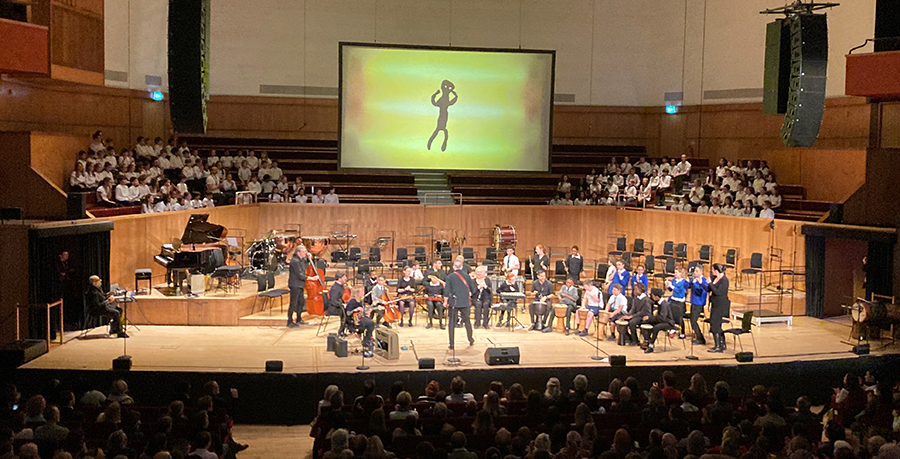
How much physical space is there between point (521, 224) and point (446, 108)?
348 centimetres

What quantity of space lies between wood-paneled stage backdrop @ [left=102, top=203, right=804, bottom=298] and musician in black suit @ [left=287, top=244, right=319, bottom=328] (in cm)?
417

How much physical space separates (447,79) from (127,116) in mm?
8232

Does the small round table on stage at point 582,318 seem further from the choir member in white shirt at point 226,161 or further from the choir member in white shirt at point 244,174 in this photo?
the choir member in white shirt at point 226,161

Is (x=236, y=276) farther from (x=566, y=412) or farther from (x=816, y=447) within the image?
(x=816, y=447)

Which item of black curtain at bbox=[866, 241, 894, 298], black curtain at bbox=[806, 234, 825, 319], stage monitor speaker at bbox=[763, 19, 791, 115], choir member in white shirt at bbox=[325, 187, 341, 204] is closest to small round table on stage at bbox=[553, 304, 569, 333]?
black curtain at bbox=[806, 234, 825, 319]

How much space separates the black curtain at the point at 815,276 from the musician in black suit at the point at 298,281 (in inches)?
368

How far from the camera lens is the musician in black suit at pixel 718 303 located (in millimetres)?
13609

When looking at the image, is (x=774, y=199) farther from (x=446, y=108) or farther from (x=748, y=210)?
(x=446, y=108)

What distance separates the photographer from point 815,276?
55.7ft

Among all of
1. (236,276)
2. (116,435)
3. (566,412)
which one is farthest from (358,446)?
(236,276)

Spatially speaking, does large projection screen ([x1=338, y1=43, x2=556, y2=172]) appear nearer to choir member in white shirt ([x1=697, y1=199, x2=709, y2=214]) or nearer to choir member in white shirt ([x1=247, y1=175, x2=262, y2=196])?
choir member in white shirt ([x1=247, y1=175, x2=262, y2=196])

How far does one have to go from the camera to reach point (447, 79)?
72.5ft

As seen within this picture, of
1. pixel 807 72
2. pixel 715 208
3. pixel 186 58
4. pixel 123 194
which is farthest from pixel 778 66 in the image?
pixel 123 194

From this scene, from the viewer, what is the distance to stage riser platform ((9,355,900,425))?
11.9 meters
